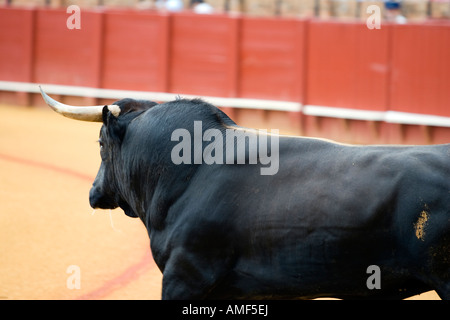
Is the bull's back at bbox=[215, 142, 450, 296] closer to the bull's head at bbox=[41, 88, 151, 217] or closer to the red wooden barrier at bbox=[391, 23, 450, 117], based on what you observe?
the bull's head at bbox=[41, 88, 151, 217]

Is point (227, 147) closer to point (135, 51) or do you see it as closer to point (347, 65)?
point (347, 65)

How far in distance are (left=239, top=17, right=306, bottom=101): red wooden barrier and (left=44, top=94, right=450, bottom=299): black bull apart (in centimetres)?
810

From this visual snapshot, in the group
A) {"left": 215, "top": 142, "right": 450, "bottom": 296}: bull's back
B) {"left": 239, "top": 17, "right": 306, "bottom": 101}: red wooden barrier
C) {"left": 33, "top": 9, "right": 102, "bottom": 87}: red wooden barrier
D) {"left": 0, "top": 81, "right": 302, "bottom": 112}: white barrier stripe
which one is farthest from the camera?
{"left": 33, "top": 9, "right": 102, "bottom": 87}: red wooden barrier

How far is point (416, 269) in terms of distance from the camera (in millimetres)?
2584

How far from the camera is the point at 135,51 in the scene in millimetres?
12383

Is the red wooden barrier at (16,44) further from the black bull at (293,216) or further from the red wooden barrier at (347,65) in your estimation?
the black bull at (293,216)

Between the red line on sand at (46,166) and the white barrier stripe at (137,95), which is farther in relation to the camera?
the white barrier stripe at (137,95)

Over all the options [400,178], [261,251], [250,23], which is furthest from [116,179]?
[250,23]

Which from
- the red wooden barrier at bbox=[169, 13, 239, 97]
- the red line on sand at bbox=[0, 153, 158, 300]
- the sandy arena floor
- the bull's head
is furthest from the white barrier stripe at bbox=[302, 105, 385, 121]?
the bull's head

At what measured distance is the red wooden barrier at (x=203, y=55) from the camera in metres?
11.7

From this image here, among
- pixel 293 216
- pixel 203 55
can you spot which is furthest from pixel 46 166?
pixel 293 216

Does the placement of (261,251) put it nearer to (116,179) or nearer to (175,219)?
(175,219)

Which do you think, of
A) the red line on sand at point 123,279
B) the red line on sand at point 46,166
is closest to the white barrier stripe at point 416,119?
the red line on sand at point 46,166

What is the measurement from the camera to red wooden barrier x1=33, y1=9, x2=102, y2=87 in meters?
12.7
